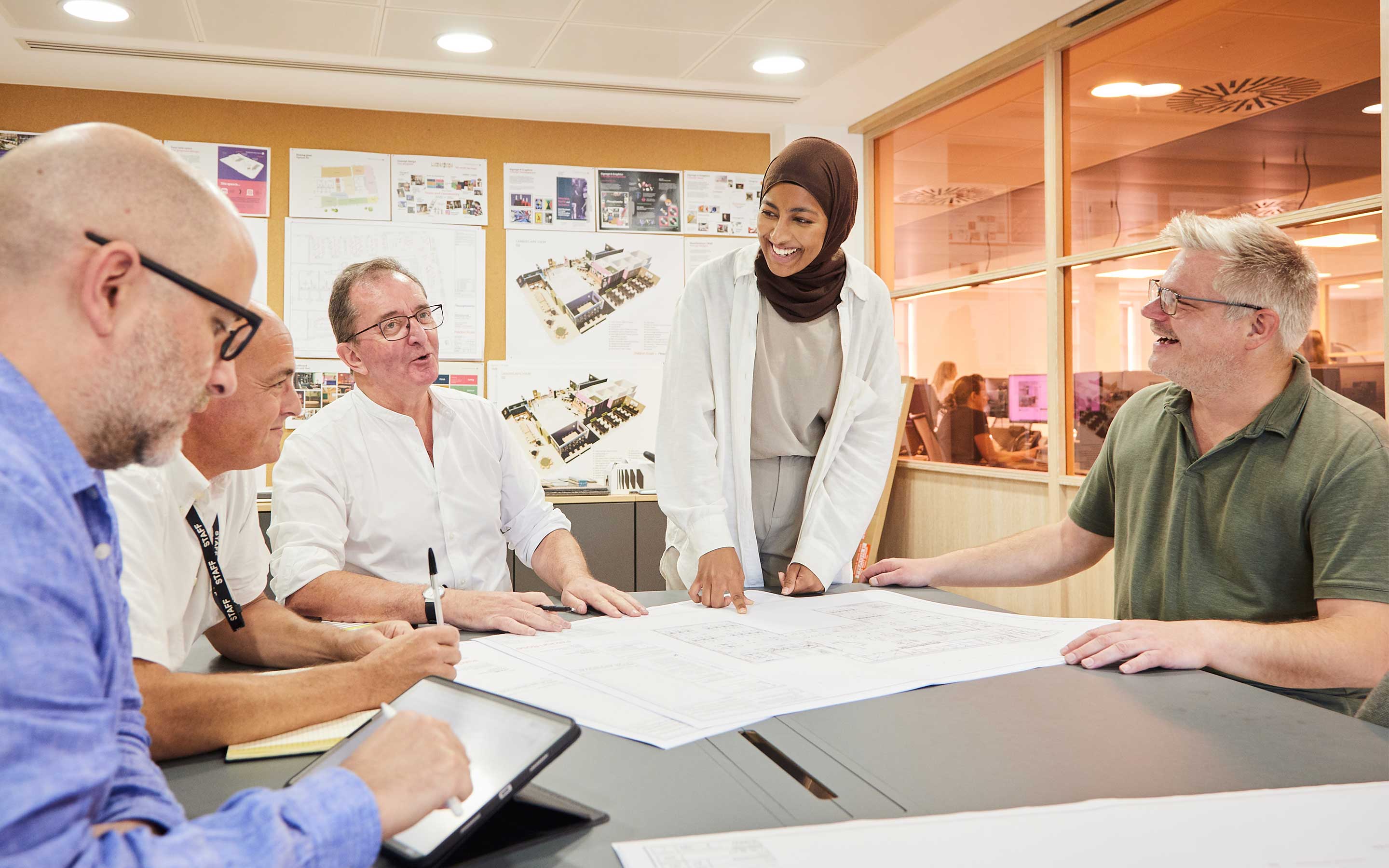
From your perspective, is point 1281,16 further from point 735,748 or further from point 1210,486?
point 735,748

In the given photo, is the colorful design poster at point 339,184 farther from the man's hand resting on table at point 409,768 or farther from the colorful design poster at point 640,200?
Result: the man's hand resting on table at point 409,768

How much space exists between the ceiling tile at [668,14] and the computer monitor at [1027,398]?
70.3 inches

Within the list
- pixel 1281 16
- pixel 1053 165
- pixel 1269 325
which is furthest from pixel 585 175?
pixel 1269 325

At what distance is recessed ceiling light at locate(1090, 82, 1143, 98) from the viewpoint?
3338 mm

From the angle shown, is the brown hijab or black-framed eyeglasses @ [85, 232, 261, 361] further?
the brown hijab

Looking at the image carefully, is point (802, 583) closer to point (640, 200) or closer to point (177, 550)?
point (177, 550)

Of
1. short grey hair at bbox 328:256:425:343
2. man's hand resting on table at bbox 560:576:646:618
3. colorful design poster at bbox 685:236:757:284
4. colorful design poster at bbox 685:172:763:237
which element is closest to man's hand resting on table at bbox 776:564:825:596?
man's hand resting on table at bbox 560:576:646:618

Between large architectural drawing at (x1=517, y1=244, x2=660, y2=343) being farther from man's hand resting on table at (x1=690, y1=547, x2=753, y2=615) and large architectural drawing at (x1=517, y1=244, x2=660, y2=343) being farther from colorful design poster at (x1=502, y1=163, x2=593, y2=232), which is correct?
man's hand resting on table at (x1=690, y1=547, x2=753, y2=615)

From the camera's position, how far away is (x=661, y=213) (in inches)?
184

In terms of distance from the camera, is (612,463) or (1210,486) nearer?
(1210,486)

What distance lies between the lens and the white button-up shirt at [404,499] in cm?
190

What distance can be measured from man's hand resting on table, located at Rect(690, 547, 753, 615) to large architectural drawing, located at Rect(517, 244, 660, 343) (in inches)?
115

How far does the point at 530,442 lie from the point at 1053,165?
8.32 ft

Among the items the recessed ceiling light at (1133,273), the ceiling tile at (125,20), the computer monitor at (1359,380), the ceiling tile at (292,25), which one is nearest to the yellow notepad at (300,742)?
the computer monitor at (1359,380)
